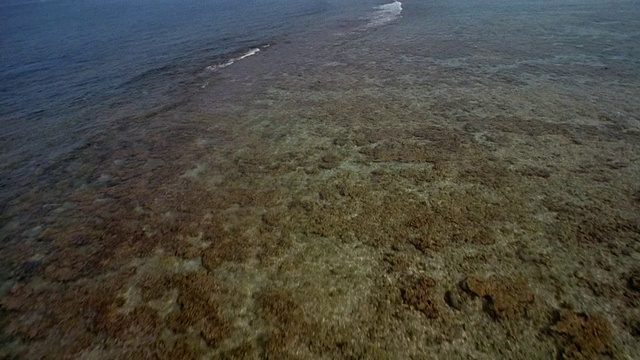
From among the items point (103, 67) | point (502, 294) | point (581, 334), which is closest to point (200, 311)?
point (502, 294)

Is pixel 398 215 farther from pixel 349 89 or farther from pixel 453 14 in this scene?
pixel 453 14

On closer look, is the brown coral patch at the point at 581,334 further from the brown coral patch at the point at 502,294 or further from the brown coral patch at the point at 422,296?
the brown coral patch at the point at 422,296

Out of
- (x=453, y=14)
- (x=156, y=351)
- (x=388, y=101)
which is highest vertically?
(x=453, y=14)

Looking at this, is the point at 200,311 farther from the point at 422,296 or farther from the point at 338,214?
the point at 422,296

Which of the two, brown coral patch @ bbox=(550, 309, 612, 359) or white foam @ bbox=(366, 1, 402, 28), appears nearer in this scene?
brown coral patch @ bbox=(550, 309, 612, 359)

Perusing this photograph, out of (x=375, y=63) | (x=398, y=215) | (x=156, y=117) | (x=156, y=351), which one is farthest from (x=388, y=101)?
(x=156, y=351)

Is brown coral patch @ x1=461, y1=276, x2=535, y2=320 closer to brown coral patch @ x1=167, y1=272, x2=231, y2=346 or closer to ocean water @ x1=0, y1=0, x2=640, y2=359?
ocean water @ x1=0, y1=0, x2=640, y2=359

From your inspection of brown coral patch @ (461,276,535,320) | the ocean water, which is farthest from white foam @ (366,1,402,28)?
brown coral patch @ (461,276,535,320)
